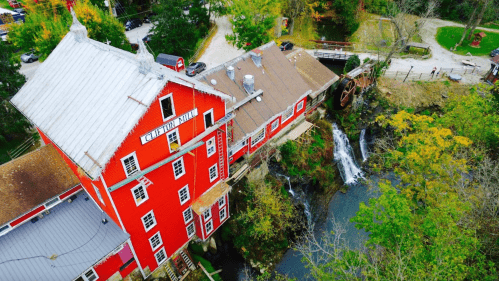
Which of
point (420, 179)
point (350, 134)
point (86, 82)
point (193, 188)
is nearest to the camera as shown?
point (86, 82)

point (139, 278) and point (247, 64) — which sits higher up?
point (247, 64)

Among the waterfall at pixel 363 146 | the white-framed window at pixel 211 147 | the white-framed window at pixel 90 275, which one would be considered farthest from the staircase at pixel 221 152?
the waterfall at pixel 363 146

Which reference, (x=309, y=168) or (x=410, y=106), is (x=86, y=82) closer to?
(x=309, y=168)

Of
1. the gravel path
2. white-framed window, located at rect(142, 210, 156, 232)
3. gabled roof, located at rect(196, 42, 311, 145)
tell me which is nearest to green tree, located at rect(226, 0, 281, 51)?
the gravel path

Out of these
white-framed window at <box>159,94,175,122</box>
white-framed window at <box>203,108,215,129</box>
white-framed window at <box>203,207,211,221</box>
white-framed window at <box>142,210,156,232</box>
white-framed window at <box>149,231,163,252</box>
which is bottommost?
white-framed window at <box>203,207,211,221</box>

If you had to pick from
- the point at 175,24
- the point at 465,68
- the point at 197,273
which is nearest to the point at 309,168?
the point at 197,273

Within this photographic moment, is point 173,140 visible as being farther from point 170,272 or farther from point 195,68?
point 195,68

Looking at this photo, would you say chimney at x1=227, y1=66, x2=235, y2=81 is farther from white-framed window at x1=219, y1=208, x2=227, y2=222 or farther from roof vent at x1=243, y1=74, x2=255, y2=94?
white-framed window at x1=219, y1=208, x2=227, y2=222

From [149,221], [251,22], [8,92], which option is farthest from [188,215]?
[251,22]
